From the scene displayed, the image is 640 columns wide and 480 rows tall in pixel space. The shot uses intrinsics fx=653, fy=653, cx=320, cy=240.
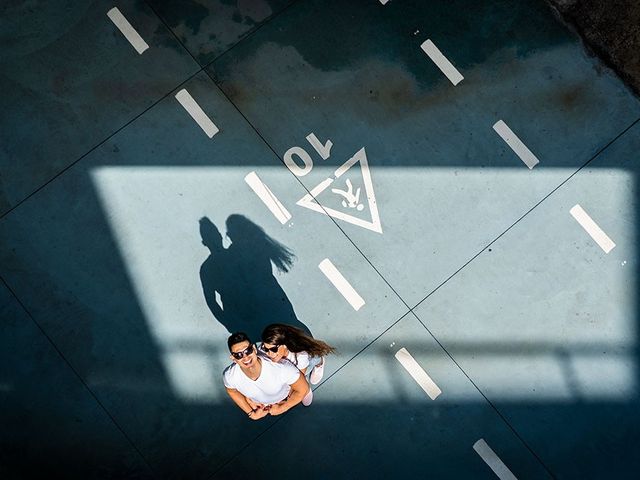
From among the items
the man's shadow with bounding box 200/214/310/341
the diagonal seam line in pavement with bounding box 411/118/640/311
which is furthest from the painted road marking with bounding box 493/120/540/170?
the man's shadow with bounding box 200/214/310/341

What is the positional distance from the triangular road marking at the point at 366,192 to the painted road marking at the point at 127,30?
2.81 m

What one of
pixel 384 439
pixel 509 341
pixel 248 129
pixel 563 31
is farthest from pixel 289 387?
pixel 563 31

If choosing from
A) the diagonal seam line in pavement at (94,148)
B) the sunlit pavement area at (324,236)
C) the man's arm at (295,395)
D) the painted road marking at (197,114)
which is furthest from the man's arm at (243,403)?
the diagonal seam line in pavement at (94,148)

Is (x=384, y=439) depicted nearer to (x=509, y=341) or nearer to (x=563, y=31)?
(x=509, y=341)

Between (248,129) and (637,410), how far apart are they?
18.4 ft

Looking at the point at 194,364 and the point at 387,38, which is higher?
the point at 387,38

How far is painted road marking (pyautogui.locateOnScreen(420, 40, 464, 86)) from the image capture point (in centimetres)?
803

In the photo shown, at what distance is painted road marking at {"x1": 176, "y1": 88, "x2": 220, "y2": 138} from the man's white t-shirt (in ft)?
10.4

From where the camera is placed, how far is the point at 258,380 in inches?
238

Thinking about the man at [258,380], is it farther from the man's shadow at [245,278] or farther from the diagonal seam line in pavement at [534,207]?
the diagonal seam line in pavement at [534,207]

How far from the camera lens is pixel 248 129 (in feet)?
26.3

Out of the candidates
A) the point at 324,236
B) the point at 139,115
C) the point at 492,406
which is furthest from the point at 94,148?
the point at 492,406

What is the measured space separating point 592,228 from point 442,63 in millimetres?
2684

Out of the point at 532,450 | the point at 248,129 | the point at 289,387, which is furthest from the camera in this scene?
the point at 248,129
